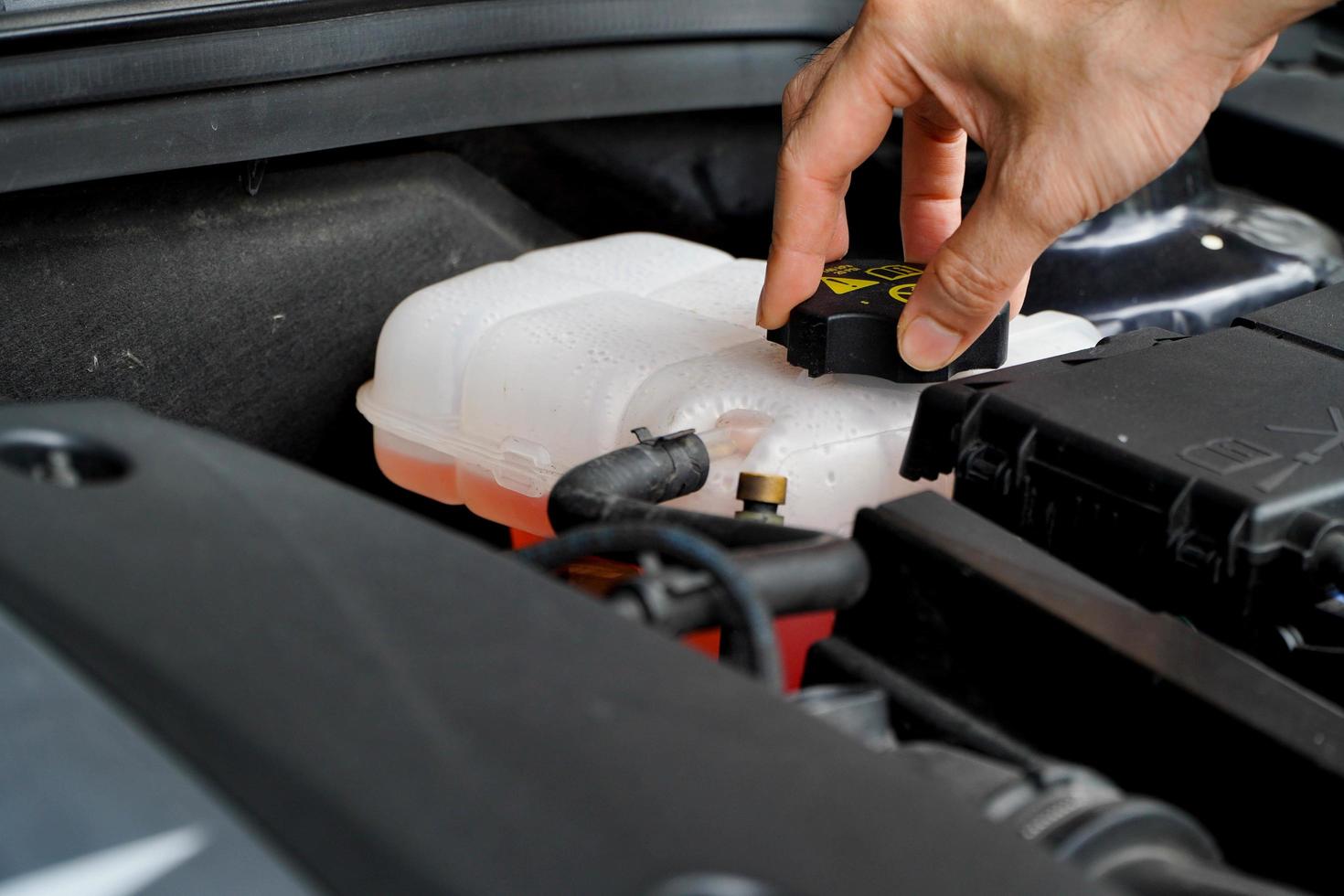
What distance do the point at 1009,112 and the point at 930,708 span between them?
0.44 m

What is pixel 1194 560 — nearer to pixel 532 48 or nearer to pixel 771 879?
pixel 771 879

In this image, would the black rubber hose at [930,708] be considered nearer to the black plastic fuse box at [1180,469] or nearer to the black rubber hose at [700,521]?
the black rubber hose at [700,521]

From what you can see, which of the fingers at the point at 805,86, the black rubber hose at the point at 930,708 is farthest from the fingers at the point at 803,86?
the black rubber hose at the point at 930,708

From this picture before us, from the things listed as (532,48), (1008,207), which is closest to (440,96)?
(532,48)

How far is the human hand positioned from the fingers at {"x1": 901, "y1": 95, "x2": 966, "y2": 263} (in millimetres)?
183

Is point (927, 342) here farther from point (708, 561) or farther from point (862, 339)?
A: point (708, 561)

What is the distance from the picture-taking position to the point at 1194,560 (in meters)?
0.68

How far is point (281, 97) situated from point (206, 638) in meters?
0.69

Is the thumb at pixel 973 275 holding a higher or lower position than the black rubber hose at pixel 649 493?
higher

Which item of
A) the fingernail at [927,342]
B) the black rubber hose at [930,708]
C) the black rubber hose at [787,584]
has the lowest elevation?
the black rubber hose at [930,708]

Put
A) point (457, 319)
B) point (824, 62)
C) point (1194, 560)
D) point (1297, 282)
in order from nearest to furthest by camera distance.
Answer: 1. point (1194, 560)
2. point (824, 62)
3. point (457, 319)
4. point (1297, 282)

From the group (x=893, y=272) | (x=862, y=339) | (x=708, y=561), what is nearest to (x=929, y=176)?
(x=893, y=272)

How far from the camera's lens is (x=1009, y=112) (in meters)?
0.84

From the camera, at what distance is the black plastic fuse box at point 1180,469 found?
67cm
